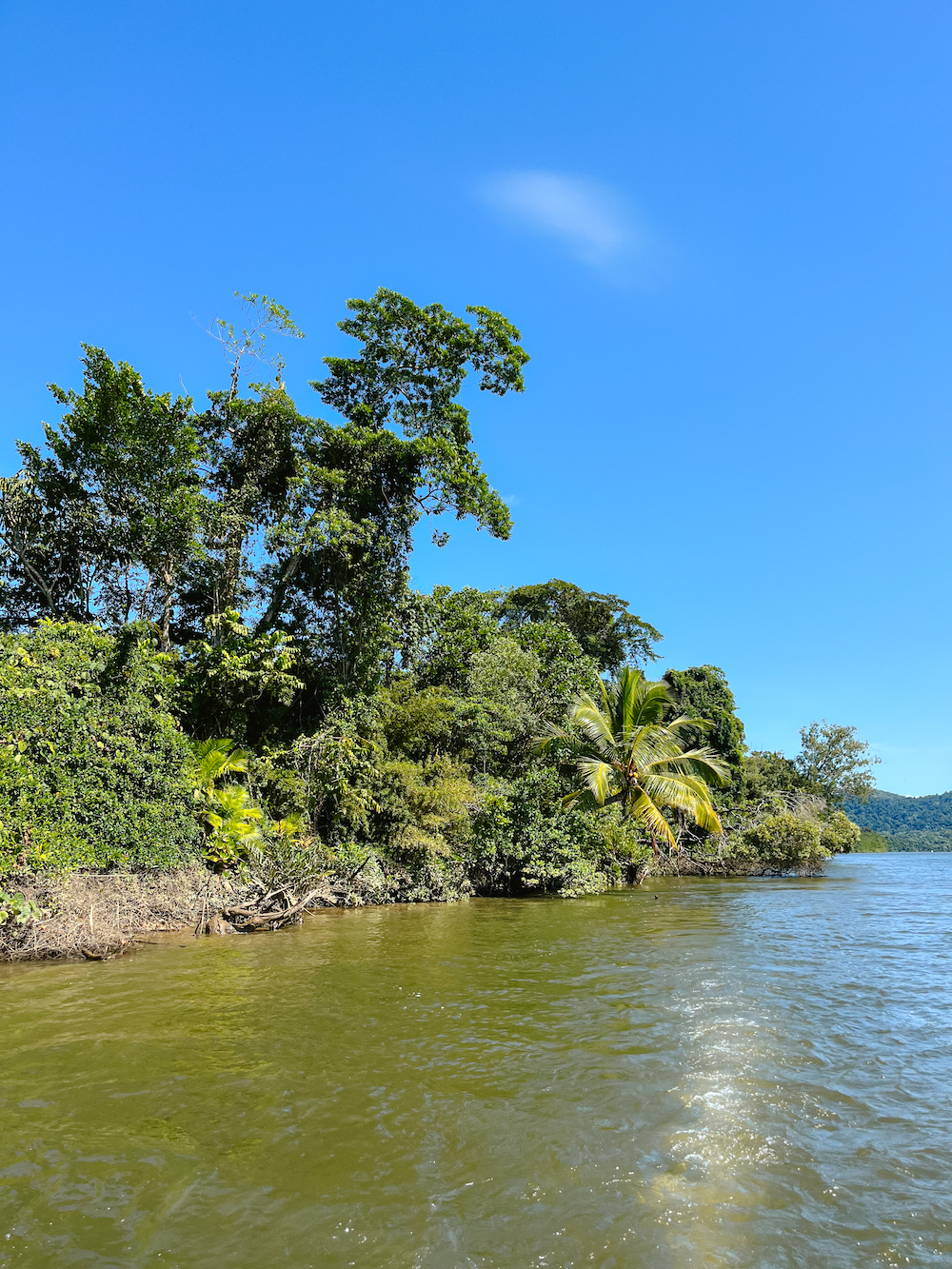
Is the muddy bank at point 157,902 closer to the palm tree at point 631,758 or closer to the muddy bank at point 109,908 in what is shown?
the muddy bank at point 109,908

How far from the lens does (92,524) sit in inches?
674

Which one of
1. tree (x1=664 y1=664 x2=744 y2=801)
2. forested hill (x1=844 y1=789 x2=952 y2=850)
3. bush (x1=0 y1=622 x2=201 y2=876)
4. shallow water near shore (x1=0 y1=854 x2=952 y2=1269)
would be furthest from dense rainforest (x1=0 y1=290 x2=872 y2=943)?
forested hill (x1=844 y1=789 x2=952 y2=850)

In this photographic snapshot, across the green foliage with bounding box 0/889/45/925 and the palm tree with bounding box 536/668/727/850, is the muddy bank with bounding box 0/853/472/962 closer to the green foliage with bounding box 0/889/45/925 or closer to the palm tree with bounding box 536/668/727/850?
the green foliage with bounding box 0/889/45/925

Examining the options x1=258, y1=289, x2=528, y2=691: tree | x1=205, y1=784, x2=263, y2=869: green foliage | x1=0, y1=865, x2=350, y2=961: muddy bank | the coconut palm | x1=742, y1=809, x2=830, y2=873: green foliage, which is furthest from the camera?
x1=742, y1=809, x2=830, y2=873: green foliage

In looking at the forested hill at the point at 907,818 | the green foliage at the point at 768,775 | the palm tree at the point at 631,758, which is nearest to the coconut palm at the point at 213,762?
the palm tree at the point at 631,758

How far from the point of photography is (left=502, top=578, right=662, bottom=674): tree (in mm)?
37656

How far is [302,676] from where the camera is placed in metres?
19.1

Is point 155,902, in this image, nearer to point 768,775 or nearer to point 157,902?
point 157,902

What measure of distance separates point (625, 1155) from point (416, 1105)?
156cm

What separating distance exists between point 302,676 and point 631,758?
10661mm

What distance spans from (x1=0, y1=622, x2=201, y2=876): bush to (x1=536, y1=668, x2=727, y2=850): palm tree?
38.1ft

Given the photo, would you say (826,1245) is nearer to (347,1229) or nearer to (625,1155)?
(625,1155)

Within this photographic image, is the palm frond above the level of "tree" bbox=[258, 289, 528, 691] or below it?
below

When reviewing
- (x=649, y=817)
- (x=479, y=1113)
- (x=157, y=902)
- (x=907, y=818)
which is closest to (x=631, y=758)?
(x=649, y=817)
